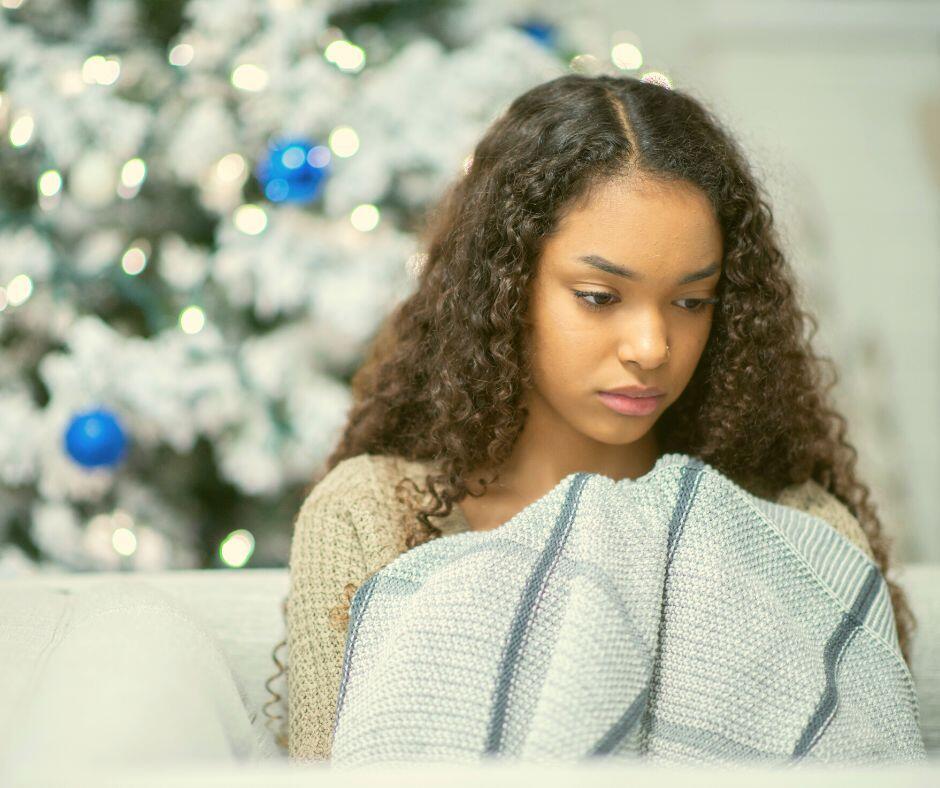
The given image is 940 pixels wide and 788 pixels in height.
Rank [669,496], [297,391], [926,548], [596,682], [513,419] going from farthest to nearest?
1. [926,548]
2. [297,391]
3. [513,419]
4. [669,496]
5. [596,682]

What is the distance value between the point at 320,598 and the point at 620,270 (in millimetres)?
432

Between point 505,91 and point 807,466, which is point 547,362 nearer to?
point 807,466

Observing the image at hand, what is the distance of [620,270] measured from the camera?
0.95 m

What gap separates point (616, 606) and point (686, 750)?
13 cm

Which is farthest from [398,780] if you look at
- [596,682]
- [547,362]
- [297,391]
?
[297,391]

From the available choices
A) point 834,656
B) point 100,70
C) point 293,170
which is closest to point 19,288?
point 100,70

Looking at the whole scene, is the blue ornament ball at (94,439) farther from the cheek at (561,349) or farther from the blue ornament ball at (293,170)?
the cheek at (561,349)

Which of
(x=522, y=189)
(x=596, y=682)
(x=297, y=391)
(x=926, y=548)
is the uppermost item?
(x=522, y=189)

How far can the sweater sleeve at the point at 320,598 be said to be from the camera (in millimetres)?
990

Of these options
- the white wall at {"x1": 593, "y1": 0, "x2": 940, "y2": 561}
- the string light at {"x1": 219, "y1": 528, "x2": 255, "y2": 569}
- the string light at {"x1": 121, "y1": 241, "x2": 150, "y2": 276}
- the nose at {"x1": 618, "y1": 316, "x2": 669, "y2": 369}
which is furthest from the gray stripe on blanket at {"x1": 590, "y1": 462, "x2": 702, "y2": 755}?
the white wall at {"x1": 593, "y1": 0, "x2": 940, "y2": 561}

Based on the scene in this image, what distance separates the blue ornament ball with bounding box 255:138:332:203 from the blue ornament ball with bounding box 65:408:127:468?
476 millimetres

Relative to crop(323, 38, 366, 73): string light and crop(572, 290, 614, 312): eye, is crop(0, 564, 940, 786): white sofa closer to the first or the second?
crop(572, 290, 614, 312): eye

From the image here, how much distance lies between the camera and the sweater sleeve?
990mm

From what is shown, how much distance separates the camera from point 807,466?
1.17 metres
